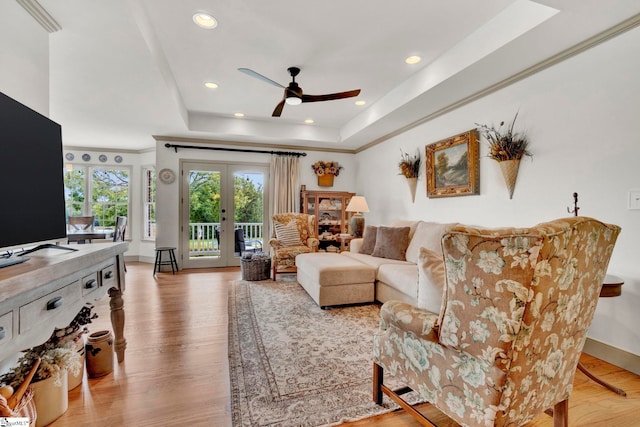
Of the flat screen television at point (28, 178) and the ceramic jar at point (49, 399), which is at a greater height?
the flat screen television at point (28, 178)

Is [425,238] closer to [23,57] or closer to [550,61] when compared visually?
[550,61]

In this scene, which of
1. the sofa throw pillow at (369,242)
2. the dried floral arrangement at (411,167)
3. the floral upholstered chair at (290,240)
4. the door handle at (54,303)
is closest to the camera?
the door handle at (54,303)

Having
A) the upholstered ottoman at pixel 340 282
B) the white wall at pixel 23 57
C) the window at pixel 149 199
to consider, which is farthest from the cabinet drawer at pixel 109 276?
the window at pixel 149 199

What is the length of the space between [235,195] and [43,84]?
3783 millimetres

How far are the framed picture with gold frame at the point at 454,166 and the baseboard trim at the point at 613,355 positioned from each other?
1677mm

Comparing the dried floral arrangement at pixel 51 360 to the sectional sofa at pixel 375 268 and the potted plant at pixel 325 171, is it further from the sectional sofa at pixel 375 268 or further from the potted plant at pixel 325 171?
the potted plant at pixel 325 171

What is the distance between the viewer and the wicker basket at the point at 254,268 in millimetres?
4484

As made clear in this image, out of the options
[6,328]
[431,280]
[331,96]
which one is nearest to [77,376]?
[6,328]

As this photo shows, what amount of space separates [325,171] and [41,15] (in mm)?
4497

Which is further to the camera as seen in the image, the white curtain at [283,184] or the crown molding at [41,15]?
the white curtain at [283,184]

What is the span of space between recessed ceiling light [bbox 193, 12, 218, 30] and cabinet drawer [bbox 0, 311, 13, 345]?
2.39 meters

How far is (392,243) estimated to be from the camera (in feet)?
12.4

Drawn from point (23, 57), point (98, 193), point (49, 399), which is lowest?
point (49, 399)

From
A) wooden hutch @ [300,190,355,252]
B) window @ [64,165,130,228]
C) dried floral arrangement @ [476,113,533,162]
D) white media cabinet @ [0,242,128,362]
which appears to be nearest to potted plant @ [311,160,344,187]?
wooden hutch @ [300,190,355,252]
